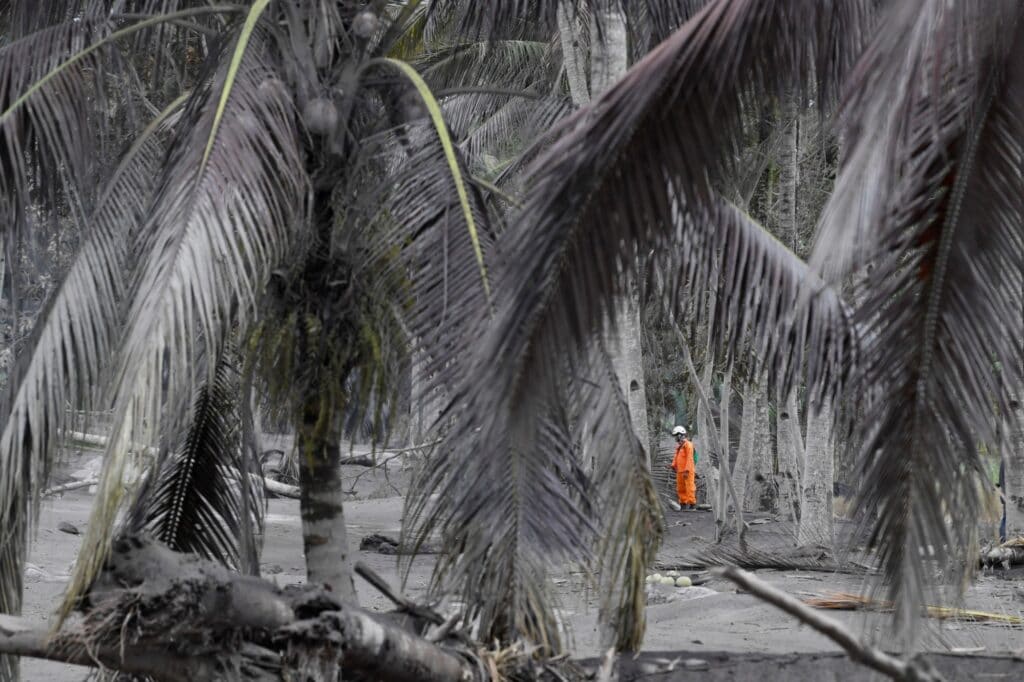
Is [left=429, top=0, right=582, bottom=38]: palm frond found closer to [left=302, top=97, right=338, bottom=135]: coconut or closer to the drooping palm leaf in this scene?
[left=302, top=97, right=338, bottom=135]: coconut

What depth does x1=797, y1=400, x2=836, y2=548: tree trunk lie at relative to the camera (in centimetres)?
1509

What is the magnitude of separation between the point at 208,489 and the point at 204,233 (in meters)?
2.86

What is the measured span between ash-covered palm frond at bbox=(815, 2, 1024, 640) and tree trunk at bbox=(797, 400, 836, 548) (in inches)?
473

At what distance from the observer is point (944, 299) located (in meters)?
3.22

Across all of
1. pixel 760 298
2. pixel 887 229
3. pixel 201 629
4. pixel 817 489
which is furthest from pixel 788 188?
pixel 887 229

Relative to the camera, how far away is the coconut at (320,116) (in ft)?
19.1

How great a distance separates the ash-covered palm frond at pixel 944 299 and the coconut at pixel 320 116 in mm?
3151

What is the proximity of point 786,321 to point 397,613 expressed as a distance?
2272mm

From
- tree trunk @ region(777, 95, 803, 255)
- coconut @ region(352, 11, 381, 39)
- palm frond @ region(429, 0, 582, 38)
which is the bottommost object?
coconut @ region(352, 11, 381, 39)

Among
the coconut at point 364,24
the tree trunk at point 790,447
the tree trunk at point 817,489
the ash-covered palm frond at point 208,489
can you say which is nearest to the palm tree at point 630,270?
the coconut at point 364,24

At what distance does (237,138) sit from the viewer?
504 cm

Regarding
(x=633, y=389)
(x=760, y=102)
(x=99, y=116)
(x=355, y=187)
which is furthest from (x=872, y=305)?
(x=633, y=389)

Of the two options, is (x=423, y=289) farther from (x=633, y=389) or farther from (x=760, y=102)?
(x=633, y=389)

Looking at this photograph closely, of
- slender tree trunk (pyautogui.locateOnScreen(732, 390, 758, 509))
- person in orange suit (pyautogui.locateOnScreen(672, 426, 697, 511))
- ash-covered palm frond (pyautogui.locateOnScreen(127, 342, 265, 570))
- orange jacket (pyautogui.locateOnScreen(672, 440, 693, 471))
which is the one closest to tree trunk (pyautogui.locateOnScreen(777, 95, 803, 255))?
slender tree trunk (pyautogui.locateOnScreen(732, 390, 758, 509))
